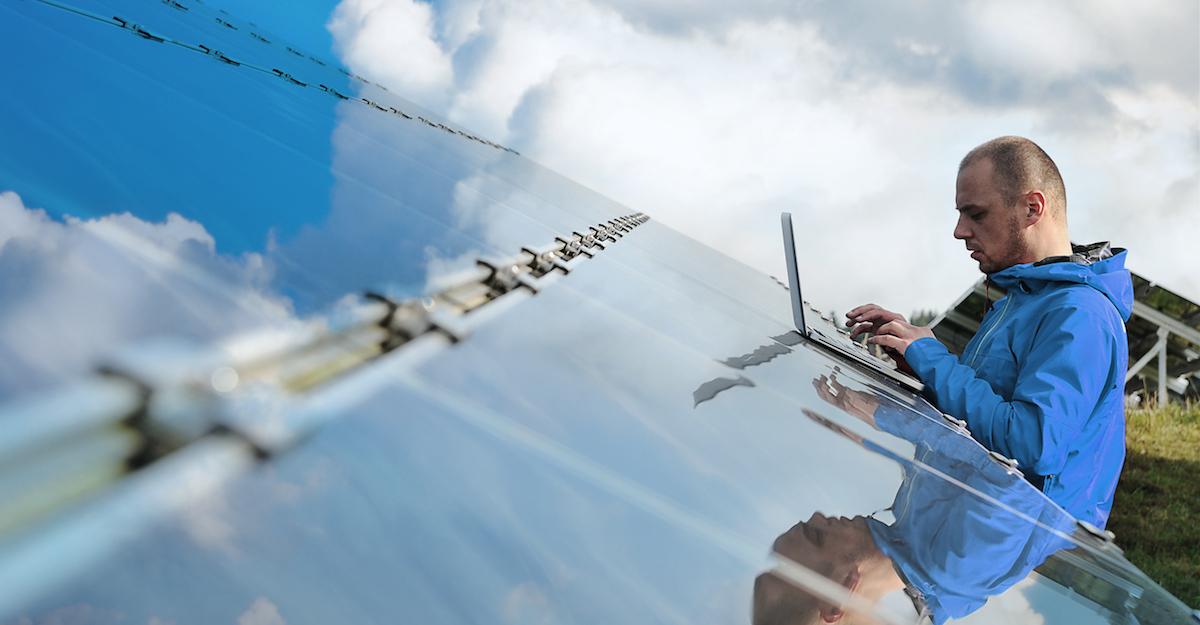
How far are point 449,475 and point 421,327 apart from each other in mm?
381

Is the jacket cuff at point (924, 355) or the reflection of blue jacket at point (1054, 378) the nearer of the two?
the reflection of blue jacket at point (1054, 378)

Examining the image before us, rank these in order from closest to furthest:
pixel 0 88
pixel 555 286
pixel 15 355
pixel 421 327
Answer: pixel 15 355 → pixel 421 327 → pixel 0 88 → pixel 555 286

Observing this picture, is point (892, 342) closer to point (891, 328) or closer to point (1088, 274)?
point (891, 328)

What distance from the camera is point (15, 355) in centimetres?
73

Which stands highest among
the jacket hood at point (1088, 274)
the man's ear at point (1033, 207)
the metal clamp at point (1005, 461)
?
the man's ear at point (1033, 207)

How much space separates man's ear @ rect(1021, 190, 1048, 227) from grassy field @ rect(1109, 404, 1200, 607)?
19.5 feet

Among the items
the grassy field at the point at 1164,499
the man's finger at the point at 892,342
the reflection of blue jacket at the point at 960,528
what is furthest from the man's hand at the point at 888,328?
the grassy field at the point at 1164,499

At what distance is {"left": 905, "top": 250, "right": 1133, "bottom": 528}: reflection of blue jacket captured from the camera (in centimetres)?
262

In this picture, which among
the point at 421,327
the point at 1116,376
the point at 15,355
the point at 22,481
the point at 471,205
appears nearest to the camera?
the point at 22,481

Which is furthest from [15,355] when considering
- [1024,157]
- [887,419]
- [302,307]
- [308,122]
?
[1024,157]

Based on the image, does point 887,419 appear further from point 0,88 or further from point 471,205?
point 0,88

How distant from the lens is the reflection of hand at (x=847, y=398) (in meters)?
2.59

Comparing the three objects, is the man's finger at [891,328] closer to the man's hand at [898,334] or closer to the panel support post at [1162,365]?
the man's hand at [898,334]

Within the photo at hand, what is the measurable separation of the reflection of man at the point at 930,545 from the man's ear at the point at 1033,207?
1.43 meters
